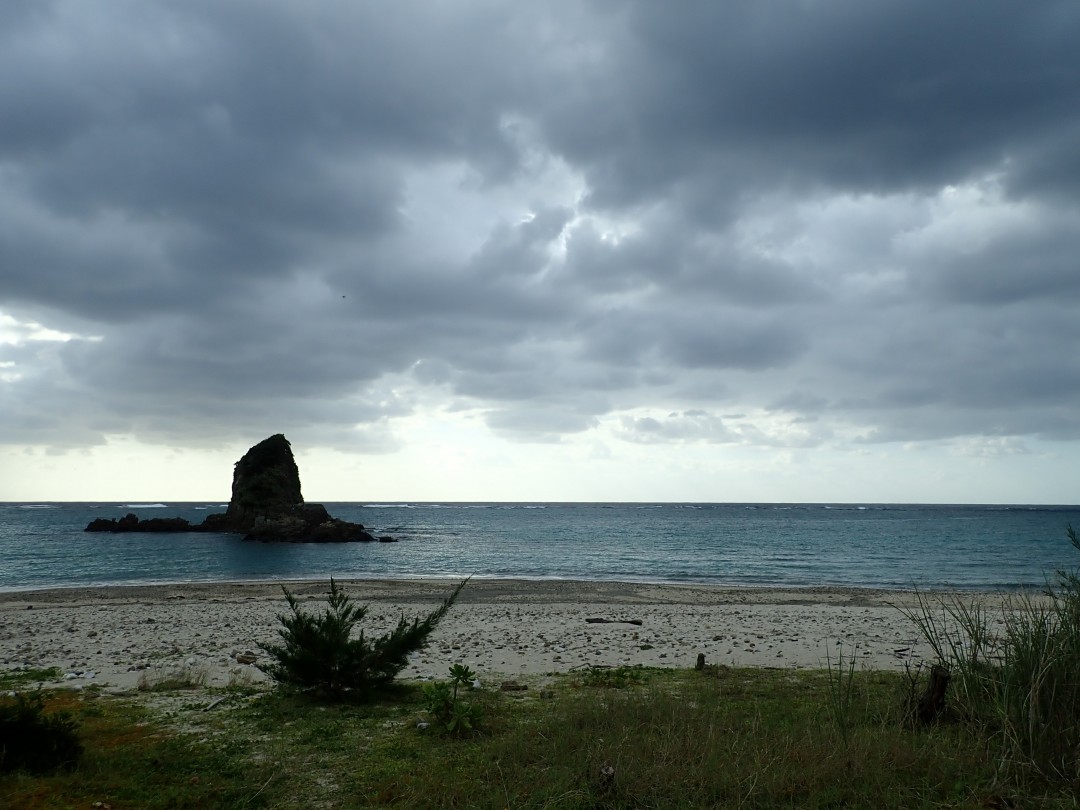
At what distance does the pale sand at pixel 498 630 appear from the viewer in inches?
550

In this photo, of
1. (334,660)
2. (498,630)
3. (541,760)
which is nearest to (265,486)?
(498,630)

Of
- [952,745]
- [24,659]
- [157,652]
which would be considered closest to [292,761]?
[952,745]

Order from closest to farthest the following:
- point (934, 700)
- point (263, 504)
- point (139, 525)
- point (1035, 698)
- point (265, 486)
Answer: point (1035, 698) → point (934, 700) → point (263, 504) → point (265, 486) → point (139, 525)

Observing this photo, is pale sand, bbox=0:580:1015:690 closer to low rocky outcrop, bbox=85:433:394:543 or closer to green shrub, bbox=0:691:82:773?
green shrub, bbox=0:691:82:773

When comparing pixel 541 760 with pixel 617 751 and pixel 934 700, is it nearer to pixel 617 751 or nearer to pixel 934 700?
pixel 617 751

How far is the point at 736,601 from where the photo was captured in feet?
92.6

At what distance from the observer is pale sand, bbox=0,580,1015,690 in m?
14.0

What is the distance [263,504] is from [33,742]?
97431mm

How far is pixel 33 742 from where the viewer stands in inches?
267

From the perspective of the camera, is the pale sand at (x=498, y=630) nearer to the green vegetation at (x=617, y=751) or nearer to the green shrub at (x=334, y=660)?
the green shrub at (x=334, y=660)

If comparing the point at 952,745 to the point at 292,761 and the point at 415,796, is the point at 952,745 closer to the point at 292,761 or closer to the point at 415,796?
the point at 415,796

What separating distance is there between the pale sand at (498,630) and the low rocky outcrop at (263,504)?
211ft

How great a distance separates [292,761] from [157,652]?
32.8 ft

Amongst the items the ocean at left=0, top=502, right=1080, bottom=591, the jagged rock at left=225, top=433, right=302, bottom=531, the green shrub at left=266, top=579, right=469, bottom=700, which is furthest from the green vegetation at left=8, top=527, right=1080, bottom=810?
the jagged rock at left=225, top=433, right=302, bottom=531
